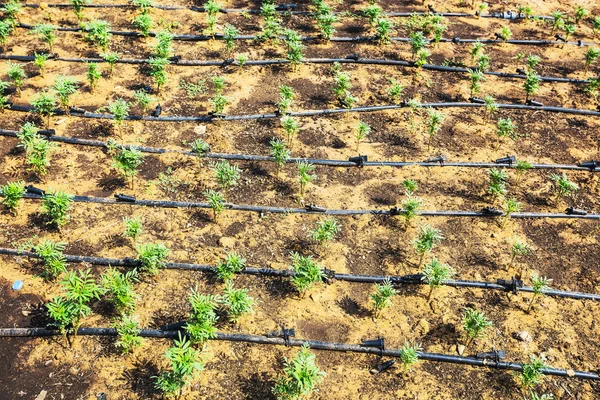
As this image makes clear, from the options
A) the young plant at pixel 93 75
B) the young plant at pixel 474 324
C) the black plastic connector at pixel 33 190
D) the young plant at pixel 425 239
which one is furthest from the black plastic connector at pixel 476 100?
the black plastic connector at pixel 33 190

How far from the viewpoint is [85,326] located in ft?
18.5

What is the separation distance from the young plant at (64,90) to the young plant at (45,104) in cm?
16

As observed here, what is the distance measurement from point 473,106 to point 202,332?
6.64m

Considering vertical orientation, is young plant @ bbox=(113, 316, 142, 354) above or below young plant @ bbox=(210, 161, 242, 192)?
below

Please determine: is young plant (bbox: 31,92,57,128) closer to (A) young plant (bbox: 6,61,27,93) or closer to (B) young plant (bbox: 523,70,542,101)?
(A) young plant (bbox: 6,61,27,93)

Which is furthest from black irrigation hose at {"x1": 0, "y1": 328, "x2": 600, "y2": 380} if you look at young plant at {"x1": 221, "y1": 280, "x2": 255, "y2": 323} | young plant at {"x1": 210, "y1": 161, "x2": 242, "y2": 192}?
young plant at {"x1": 210, "y1": 161, "x2": 242, "y2": 192}

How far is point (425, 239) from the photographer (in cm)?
636

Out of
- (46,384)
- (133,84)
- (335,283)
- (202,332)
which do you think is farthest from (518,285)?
(133,84)

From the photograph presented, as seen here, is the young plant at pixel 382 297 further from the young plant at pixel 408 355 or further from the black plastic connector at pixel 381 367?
the black plastic connector at pixel 381 367

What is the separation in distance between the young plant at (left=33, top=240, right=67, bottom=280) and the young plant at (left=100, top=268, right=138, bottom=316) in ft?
1.74

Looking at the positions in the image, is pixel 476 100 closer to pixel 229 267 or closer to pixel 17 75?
pixel 229 267

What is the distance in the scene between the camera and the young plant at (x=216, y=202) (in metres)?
6.77

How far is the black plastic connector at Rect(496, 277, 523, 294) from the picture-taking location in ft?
20.6

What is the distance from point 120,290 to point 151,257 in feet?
1.95
